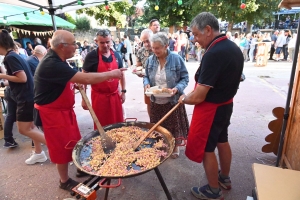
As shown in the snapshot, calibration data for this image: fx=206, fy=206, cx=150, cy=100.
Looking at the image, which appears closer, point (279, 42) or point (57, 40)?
point (57, 40)

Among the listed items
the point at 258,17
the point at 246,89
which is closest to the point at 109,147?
the point at 246,89

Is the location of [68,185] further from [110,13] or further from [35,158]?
[110,13]

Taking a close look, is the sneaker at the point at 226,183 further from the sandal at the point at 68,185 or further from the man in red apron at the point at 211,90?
the sandal at the point at 68,185

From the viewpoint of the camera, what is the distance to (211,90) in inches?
71.0

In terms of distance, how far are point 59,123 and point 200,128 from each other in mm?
1363

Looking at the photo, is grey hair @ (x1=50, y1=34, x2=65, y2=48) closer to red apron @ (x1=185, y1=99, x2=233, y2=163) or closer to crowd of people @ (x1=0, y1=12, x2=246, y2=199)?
crowd of people @ (x1=0, y1=12, x2=246, y2=199)

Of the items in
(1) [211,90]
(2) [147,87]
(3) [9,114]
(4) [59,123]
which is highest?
(1) [211,90]

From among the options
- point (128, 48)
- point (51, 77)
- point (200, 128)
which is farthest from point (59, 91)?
point (128, 48)

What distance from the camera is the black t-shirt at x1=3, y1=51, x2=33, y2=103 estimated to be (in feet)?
8.39

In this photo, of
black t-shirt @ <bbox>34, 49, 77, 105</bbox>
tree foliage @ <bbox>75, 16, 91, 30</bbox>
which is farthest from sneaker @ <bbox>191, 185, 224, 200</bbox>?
tree foliage @ <bbox>75, 16, 91, 30</bbox>

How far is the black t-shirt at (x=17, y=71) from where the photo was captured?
8.39 feet

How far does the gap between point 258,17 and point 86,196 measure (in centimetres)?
1686

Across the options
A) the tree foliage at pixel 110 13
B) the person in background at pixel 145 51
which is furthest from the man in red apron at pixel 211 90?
the tree foliage at pixel 110 13

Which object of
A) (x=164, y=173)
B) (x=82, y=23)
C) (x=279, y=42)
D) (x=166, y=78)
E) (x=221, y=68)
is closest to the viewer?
(x=221, y=68)
